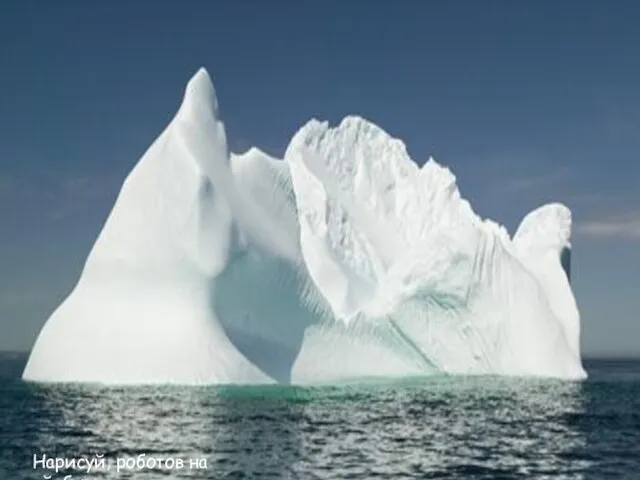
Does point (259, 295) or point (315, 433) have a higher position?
point (259, 295)

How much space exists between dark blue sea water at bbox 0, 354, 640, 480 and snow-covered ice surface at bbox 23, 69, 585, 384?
2525 millimetres

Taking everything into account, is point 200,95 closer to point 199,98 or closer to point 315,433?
point 199,98

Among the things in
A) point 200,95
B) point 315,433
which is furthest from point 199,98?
point 315,433

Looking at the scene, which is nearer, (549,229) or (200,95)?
(200,95)

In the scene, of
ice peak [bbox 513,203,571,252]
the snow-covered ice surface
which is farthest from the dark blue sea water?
ice peak [bbox 513,203,571,252]

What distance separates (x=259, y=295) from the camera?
42.0 m

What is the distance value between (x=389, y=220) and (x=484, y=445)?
2150 inches

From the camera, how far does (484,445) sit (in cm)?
2236

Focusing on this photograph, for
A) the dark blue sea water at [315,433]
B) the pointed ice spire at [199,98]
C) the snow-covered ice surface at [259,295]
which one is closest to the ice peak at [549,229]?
the snow-covered ice surface at [259,295]

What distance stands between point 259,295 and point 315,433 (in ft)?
61.6

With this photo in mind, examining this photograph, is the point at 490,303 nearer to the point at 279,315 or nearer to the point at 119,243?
the point at 279,315

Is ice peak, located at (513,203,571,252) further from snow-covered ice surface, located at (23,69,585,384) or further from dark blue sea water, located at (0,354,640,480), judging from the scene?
dark blue sea water, located at (0,354,640,480)

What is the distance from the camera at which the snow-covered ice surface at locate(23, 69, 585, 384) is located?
39.1 meters

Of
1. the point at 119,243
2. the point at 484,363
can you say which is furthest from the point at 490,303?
the point at 119,243
